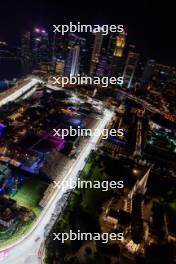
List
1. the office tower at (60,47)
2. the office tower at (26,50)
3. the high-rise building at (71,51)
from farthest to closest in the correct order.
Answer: the office tower at (26,50) < the office tower at (60,47) < the high-rise building at (71,51)

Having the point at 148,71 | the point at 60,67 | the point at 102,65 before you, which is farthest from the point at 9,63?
the point at 148,71

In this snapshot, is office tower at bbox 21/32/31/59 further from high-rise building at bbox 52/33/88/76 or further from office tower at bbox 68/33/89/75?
office tower at bbox 68/33/89/75

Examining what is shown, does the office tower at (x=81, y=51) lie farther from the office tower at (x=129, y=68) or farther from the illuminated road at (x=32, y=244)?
the illuminated road at (x=32, y=244)

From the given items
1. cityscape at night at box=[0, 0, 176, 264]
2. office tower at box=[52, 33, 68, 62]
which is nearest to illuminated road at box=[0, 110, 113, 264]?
cityscape at night at box=[0, 0, 176, 264]

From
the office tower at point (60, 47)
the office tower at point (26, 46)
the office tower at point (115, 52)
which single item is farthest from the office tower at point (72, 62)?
the office tower at point (26, 46)

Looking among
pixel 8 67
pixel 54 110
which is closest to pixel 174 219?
pixel 54 110
